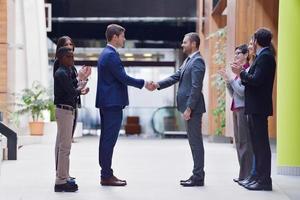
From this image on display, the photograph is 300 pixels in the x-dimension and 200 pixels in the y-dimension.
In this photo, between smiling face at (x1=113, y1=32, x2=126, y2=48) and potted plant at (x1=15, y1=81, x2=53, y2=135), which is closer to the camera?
smiling face at (x1=113, y1=32, x2=126, y2=48)

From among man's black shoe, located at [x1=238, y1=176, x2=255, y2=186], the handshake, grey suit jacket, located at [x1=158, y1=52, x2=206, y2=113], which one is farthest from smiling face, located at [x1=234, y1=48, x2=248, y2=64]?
man's black shoe, located at [x1=238, y1=176, x2=255, y2=186]

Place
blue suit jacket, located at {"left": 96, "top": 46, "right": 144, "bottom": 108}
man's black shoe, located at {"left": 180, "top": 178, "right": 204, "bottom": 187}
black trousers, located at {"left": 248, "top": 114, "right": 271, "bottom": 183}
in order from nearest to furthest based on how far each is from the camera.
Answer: black trousers, located at {"left": 248, "top": 114, "right": 271, "bottom": 183}, blue suit jacket, located at {"left": 96, "top": 46, "right": 144, "bottom": 108}, man's black shoe, located at {"left": 180, "top": 178, "right": 204, "bottom": 187}

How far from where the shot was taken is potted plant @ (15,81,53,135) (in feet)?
54.1

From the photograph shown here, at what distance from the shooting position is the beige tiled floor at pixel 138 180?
6624 mm

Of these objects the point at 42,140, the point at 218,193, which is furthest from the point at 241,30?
the point at 218,193

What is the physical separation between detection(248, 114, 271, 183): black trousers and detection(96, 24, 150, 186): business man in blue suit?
1.46 m

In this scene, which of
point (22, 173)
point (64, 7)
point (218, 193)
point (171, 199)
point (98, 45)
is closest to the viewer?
point (171, 199)

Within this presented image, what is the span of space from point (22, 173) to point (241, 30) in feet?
22.8

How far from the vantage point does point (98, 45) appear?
29.2 meters

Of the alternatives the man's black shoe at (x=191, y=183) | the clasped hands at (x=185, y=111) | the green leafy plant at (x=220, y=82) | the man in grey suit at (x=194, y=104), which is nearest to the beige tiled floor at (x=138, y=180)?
the man's black shoe at (x=191, y=183)

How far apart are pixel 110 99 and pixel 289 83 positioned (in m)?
2.87

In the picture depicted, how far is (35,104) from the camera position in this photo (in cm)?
1659

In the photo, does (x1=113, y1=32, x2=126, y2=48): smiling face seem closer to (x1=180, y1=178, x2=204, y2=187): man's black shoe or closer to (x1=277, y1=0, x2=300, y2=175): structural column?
(x1=180, y1=178, x2=204, y2=187): man's black shoe

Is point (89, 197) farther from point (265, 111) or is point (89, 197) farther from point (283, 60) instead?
point (283, 60)
